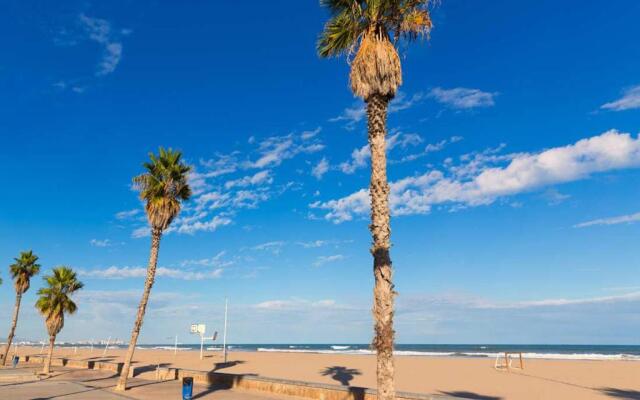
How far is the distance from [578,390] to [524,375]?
826 centimetres

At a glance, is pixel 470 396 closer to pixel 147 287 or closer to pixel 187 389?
pixel 187 389

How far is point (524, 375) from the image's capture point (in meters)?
33.1

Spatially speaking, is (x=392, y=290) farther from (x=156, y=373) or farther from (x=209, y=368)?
(x=209, y=368)

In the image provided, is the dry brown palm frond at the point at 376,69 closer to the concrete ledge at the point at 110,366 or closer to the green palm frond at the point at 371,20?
the green palm frond at the point at 371,20

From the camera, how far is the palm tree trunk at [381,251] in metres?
11.4

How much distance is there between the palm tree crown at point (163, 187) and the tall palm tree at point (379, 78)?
55.5 ft

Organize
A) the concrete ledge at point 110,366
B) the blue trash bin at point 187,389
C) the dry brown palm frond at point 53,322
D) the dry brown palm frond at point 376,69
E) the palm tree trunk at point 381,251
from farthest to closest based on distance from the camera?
the concrete ledge at point 110,366
the dry brown palm frond at point 53,322
the blue trash bin at point 187,389
the dry brown palm frond at point 376,69
the palm tree trunk at point 381,251

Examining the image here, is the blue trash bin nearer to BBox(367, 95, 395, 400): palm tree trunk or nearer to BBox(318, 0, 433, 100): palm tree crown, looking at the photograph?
BBox(367, 95, 395, 400): palm tree trunk

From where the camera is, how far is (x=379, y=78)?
1299 cm

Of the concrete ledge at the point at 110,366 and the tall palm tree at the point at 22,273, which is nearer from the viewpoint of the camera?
the concrete ledge at the point at 110,366

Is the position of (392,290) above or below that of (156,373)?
above

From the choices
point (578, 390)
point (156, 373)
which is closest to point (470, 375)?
point (578, 390)

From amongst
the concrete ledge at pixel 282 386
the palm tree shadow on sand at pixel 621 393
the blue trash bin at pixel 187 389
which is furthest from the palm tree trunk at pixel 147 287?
the palm tree shadow on sand at pixel 621 393

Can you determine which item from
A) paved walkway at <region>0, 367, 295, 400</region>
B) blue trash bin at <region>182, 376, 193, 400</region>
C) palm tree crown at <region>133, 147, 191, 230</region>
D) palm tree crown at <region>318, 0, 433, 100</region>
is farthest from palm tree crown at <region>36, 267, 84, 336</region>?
palm tree crown at <region>318, 0, 433, 100</region>
